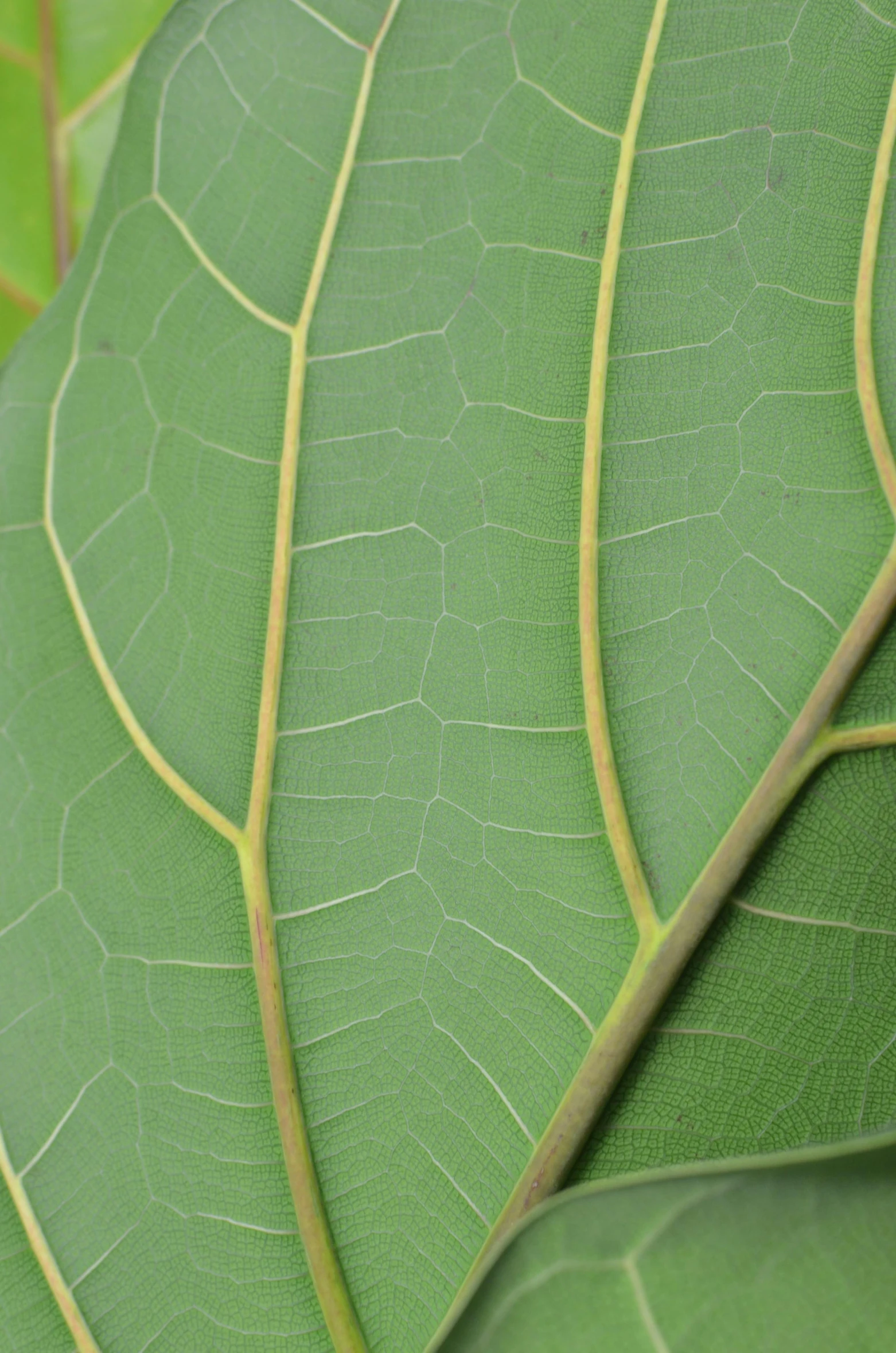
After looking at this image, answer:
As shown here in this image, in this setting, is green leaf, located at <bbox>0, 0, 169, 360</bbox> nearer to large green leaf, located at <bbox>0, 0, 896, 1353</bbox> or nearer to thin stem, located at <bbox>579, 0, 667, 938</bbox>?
large green leaf, located at <bbox>0, 0, 896, 1353</bbox>

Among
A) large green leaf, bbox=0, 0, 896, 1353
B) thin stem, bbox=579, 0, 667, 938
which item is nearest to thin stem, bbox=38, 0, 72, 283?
large green leaf, bbox=0, 0, 896, 1353

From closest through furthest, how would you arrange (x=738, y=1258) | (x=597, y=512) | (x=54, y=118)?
(x=738, y=1258) → (x=597, y=512) → (x=54, y=118)

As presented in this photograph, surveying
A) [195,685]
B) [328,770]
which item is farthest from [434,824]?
[195,685]

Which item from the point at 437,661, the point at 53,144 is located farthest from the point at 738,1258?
the point at 53,144

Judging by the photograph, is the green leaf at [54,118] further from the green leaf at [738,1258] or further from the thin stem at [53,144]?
the green leaf at [738,1258]

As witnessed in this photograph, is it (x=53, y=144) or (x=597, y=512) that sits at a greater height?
(x=53, y=144)

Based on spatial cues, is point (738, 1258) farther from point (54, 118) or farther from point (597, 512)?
point (54, 118)

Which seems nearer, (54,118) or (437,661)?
(437,661)
